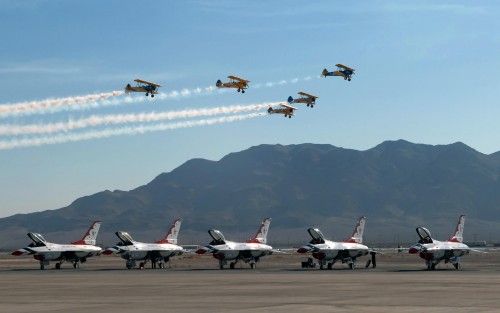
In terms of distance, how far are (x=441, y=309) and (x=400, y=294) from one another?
346 inches

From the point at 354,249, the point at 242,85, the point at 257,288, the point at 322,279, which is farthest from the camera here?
the point at 242,85

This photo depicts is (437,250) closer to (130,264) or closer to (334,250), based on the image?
(334,250)

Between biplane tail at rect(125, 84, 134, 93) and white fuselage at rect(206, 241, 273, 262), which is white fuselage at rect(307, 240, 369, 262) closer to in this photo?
white fuselage at rect(206, 241, 273, 262)

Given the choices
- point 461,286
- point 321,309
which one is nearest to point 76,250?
point 461,286

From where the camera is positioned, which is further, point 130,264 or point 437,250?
point 130,264

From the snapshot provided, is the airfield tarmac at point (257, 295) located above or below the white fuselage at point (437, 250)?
below

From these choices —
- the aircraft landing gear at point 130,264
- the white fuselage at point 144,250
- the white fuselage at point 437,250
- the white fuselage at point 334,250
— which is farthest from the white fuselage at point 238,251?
the white fuselage at point 437,250

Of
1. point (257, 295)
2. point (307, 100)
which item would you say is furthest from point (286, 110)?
point (257, 295)

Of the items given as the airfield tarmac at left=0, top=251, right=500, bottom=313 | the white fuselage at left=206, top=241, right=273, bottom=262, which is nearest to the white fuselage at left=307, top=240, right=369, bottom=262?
the white fuselage at left=206, top=241, right=273, bottom=262

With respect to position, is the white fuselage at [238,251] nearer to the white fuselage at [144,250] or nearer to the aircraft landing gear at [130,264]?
the white fuselage at [144,250]

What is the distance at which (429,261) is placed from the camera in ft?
275

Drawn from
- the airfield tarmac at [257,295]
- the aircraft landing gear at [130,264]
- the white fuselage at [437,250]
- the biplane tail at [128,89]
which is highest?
the biplane tail at [128,89]

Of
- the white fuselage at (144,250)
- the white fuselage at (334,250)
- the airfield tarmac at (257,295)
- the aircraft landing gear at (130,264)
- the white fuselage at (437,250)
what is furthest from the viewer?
the white fuselage at (144,250)

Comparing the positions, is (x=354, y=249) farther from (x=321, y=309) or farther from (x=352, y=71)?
(x=321, y=309)
